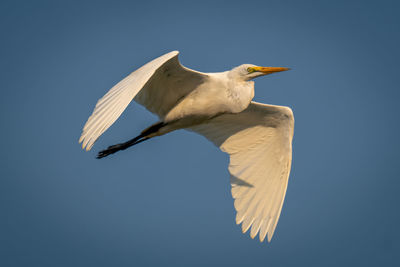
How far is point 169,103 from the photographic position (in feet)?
24.3

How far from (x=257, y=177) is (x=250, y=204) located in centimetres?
51

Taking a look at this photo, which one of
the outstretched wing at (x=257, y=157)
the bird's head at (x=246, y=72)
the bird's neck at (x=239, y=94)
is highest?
the bird's head at (x=246, y=72)

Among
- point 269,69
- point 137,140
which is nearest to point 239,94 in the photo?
point 269,69

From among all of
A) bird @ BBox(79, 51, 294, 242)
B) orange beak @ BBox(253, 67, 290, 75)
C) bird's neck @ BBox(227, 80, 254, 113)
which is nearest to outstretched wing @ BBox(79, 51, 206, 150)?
bird @ BBox(79, 51, 294, 242)

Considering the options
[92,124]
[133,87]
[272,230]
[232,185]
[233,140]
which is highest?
[133,87]

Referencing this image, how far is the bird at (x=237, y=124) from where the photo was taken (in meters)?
7.00

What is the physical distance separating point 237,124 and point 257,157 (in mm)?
627

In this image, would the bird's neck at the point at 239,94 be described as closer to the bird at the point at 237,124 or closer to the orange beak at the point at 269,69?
the bird at the point at 237,124

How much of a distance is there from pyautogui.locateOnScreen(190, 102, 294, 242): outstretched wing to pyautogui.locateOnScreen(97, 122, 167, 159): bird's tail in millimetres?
822

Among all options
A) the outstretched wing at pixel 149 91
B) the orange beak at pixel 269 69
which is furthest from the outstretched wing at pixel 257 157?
the outstretched wing at pixel 149 91

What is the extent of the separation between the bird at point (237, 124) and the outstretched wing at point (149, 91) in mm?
14

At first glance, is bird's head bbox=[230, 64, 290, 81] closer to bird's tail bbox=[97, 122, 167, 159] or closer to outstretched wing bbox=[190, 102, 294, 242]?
outstretched wing bbox=[190, 102, 294, 242]

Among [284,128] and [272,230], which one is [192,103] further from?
[272,230]

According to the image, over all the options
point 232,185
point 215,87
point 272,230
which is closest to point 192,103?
point 215,87
